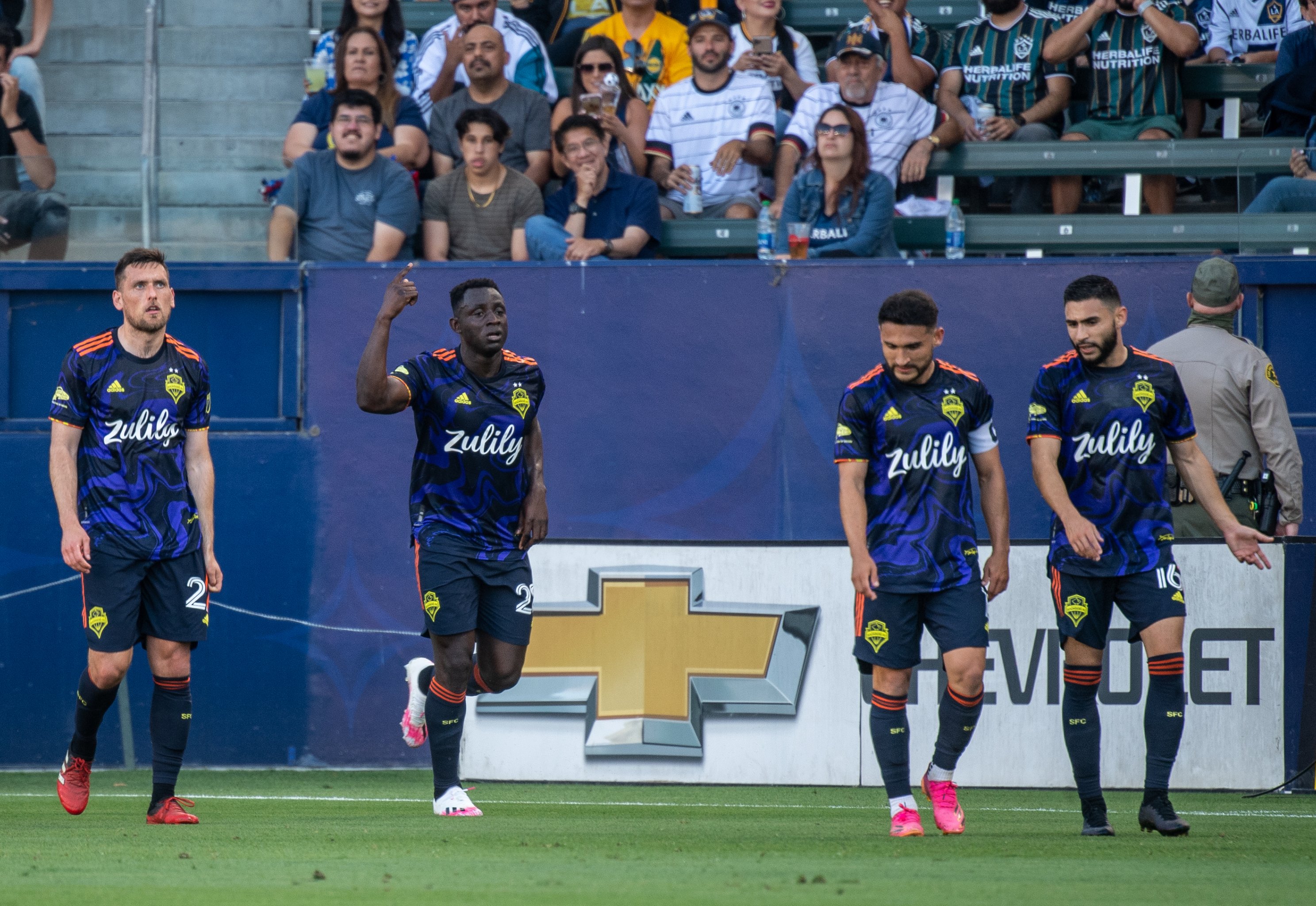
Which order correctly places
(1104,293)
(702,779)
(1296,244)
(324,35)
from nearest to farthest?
1. (1104,293)
2. (702,779)
3. (1296,244)
4. (324,35)

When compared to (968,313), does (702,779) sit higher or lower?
lower

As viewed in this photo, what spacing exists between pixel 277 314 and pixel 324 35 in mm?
3031

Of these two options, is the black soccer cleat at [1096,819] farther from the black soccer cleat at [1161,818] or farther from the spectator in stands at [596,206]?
the spectator in stands at [596,206]

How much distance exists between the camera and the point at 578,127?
10.4 metres

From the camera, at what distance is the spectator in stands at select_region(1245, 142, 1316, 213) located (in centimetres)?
948

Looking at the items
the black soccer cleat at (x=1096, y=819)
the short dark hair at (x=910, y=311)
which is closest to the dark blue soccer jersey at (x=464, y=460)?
the short dark hair at (x=910, y=311)

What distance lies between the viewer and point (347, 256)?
10.1 m

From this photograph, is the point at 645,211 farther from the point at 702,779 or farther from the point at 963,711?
the point at 963,711

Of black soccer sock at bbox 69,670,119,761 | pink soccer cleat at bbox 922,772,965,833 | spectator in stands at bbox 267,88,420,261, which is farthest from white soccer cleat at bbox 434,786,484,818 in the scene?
spectator in stands at bbox 267,88,420,261

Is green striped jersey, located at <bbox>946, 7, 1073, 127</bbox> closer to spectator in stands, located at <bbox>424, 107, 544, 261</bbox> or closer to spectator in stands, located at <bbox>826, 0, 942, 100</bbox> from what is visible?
spectator in stands, located at <bbox>826, 0, 942, 100</bbox>

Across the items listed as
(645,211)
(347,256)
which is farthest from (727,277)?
(347,256)

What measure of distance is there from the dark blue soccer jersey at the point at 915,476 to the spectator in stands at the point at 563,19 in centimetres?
686

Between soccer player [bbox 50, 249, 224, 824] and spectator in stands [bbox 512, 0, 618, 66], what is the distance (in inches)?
246

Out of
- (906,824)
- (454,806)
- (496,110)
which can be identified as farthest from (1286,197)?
(454,806)
